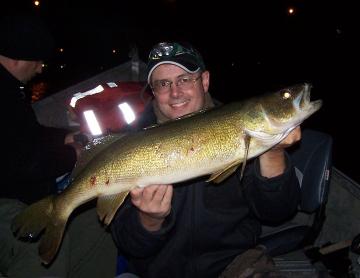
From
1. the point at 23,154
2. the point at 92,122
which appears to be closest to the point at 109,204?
the point at 23,154

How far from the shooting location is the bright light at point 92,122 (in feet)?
16.7

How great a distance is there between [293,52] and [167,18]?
54162mm

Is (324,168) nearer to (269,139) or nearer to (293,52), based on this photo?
(269,139)

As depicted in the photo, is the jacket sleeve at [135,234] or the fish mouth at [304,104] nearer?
the fish mouth at [304,104]

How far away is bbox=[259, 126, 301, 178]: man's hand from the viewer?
2.59m

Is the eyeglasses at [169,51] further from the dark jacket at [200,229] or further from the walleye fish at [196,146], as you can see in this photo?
the dark jacket at [200,229]

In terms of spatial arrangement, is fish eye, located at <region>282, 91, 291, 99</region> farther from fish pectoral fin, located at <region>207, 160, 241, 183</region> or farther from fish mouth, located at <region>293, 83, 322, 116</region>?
fish pectoral fin, located at <region>207, 160, 241, 183</region>

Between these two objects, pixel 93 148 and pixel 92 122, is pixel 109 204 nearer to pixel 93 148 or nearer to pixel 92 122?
pixel 93 148

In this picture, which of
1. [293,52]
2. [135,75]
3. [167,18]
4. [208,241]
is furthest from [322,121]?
[167,18]

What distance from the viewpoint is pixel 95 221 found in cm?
410

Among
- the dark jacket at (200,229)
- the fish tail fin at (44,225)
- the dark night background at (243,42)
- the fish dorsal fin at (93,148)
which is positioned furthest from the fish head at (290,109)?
the dark night background at (243,42)

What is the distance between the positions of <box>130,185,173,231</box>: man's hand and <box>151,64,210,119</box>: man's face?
82cm

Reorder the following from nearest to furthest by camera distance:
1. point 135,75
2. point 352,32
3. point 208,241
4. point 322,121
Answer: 1. point 208,241
2. point 135,75
3. point 322,121
4. point 352,32

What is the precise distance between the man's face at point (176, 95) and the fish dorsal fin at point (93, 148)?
2.12 ft
